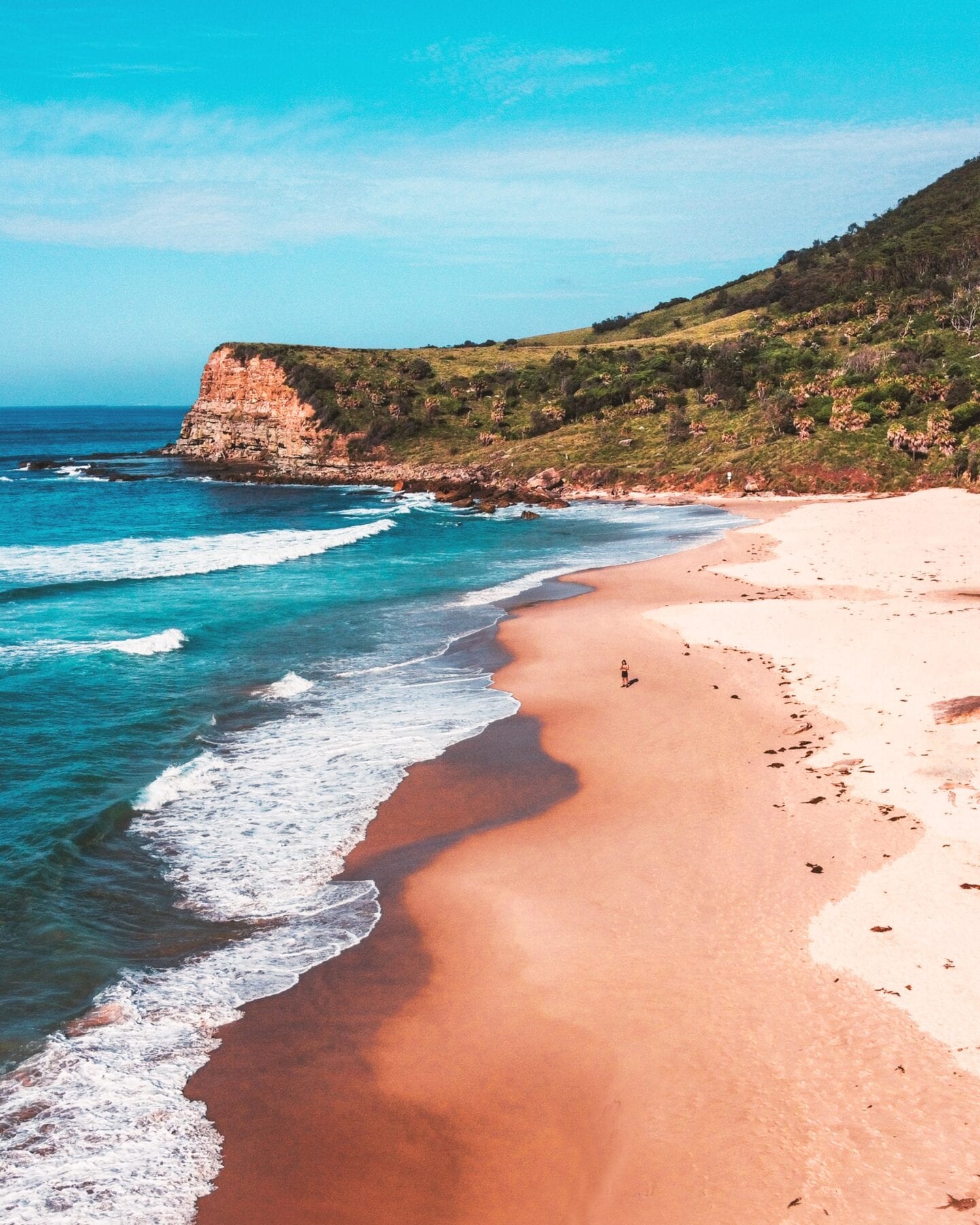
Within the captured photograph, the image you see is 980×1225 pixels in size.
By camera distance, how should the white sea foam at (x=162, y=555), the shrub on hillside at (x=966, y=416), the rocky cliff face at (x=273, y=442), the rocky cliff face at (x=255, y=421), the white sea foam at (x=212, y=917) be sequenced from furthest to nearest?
1. the rocky cliff face at (x=255, y=421)
2. the rocky cliff face at (x=273, y=442)
3. the shrub on hillside at (x=966, y=416)
4. the white sea foam at (x=162, y=555)
5. the white sea foam at (x=212, y=917)

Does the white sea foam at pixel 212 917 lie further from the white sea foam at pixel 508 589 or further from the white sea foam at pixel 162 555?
the white sea foam at pixel 162 555

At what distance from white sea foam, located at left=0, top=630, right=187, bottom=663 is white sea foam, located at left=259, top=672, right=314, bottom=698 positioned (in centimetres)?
499

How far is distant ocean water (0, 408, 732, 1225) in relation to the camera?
871 cm

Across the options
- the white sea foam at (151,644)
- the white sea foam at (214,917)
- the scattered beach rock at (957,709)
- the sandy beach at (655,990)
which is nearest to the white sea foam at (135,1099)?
the white sea foam at (214,917)

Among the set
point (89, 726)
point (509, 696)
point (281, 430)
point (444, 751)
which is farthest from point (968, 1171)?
point (281, 430)

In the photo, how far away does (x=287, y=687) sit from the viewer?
2183cm

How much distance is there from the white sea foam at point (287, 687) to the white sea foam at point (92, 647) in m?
4.99

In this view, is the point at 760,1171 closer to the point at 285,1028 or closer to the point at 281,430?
the point at 285,1028

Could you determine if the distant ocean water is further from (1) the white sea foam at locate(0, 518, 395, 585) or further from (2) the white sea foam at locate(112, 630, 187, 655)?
(1) the white sea foam at locate(0, 518, 395, 585)

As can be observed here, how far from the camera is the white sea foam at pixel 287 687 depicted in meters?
21.4

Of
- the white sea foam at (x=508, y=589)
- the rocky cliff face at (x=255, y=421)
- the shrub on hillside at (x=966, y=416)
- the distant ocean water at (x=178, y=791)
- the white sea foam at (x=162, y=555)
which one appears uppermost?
the rocky cliff face at (x=255, y=421)

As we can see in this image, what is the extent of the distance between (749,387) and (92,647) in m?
55.9

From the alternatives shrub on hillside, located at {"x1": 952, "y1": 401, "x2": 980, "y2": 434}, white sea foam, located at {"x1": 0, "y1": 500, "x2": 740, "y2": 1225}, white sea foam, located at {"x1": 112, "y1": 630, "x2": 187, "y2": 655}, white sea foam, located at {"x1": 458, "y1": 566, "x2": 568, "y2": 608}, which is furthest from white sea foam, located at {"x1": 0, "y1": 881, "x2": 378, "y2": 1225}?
shrub on hillside, located at {"x1": 952, "y1": 401, "x2": 980, "y2": 434}

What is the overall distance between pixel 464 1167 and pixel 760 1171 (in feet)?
8.44
